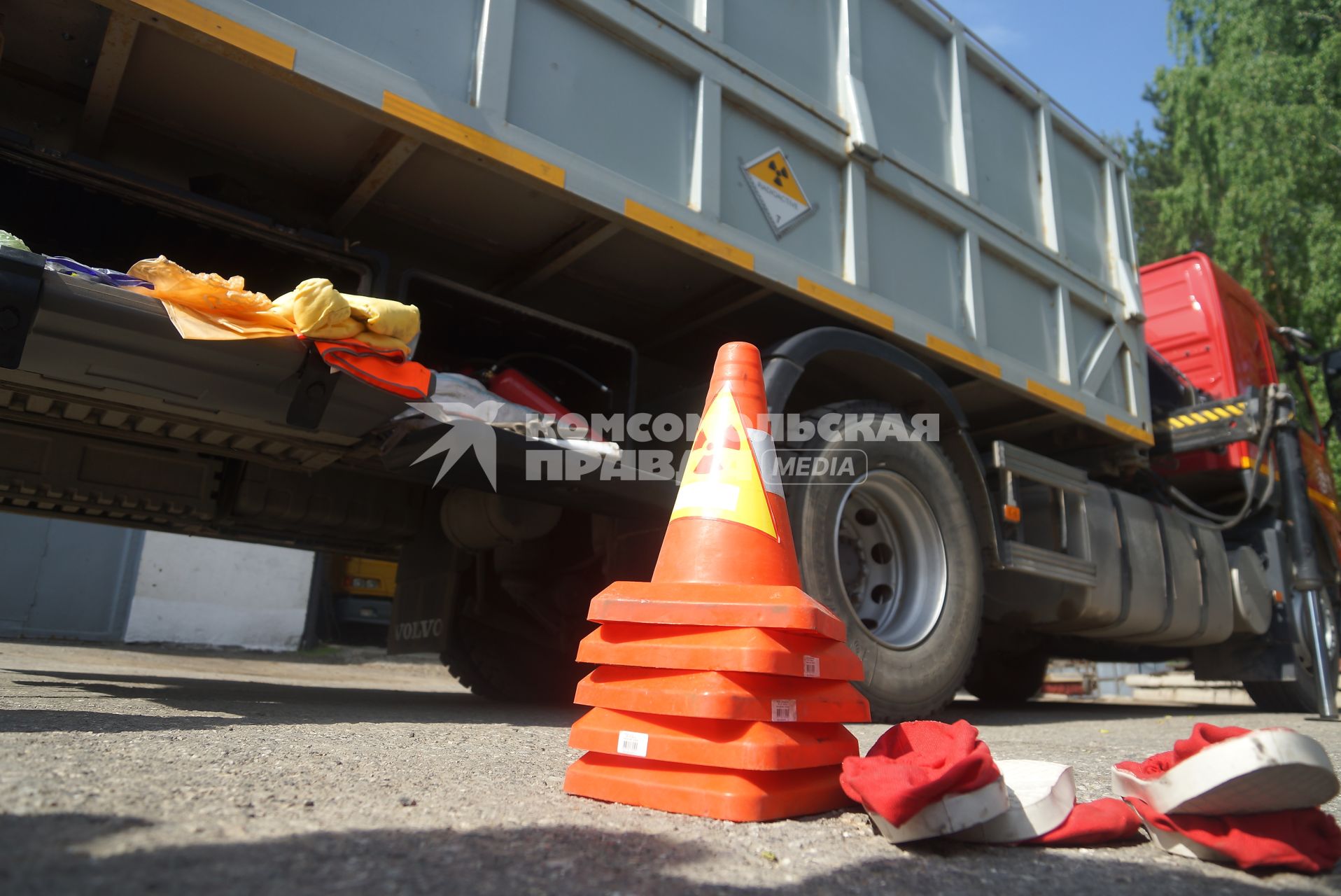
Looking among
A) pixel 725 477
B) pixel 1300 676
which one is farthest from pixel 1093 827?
pixel 1300 676

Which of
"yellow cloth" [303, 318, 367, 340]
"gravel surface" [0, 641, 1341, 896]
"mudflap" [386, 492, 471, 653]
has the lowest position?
"gravel surface" [0, 641, 1341, 896]

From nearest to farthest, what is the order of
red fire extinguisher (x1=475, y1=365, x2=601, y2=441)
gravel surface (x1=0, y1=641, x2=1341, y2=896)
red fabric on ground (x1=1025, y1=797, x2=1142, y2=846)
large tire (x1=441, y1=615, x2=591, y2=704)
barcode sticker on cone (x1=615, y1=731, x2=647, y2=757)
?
gravel surface (x1=0, y1=641, x2=1341, y2=896) → red fabric on ground (x1=1025, y1=797, x2=1142, y2=846) → barcode sticker on cone (x1=615, y1=731, x2=647, y2=757) → red fire extinguisher (x1=475, y1=365, x2=601, y2=441) → large tire (x1=441, y1=615, x2=591, y2=704)

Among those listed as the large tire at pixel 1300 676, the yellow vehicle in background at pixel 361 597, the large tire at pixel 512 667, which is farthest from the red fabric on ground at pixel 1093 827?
the yellow vehicle in background at pixel 361 597

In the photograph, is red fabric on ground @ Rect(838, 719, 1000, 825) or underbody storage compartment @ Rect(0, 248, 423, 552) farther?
underbody storage compartment @ Rect(0, 248, 423, 552)

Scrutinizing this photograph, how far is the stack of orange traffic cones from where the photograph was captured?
1.67 m

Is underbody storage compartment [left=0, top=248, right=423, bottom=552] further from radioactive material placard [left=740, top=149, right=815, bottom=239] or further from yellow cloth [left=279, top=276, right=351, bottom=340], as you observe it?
radioactive material placard [left=740, top=149, right=815, bottom=239]

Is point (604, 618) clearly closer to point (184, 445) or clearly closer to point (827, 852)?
point (827, 852)

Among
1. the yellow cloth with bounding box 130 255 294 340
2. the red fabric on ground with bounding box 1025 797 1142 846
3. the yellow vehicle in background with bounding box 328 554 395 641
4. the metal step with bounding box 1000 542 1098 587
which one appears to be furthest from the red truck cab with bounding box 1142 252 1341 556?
the yellow vehicle in background with bounding box 328 554 395 641

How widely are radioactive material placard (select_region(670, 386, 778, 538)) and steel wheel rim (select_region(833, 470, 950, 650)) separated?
118cm

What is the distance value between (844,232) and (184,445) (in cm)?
269

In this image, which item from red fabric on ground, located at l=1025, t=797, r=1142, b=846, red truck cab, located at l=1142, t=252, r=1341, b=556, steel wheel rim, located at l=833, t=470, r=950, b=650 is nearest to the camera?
red fabric on ground, located at l=1025, t=797, r=1142, b=846

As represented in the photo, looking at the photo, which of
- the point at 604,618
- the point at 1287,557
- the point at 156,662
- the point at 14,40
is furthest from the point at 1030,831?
the point at 156,662

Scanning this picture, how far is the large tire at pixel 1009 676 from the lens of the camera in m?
7.04

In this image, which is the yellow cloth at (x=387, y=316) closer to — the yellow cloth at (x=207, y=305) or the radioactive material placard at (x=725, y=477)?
the yellow cloth at (x=207, y=305)
